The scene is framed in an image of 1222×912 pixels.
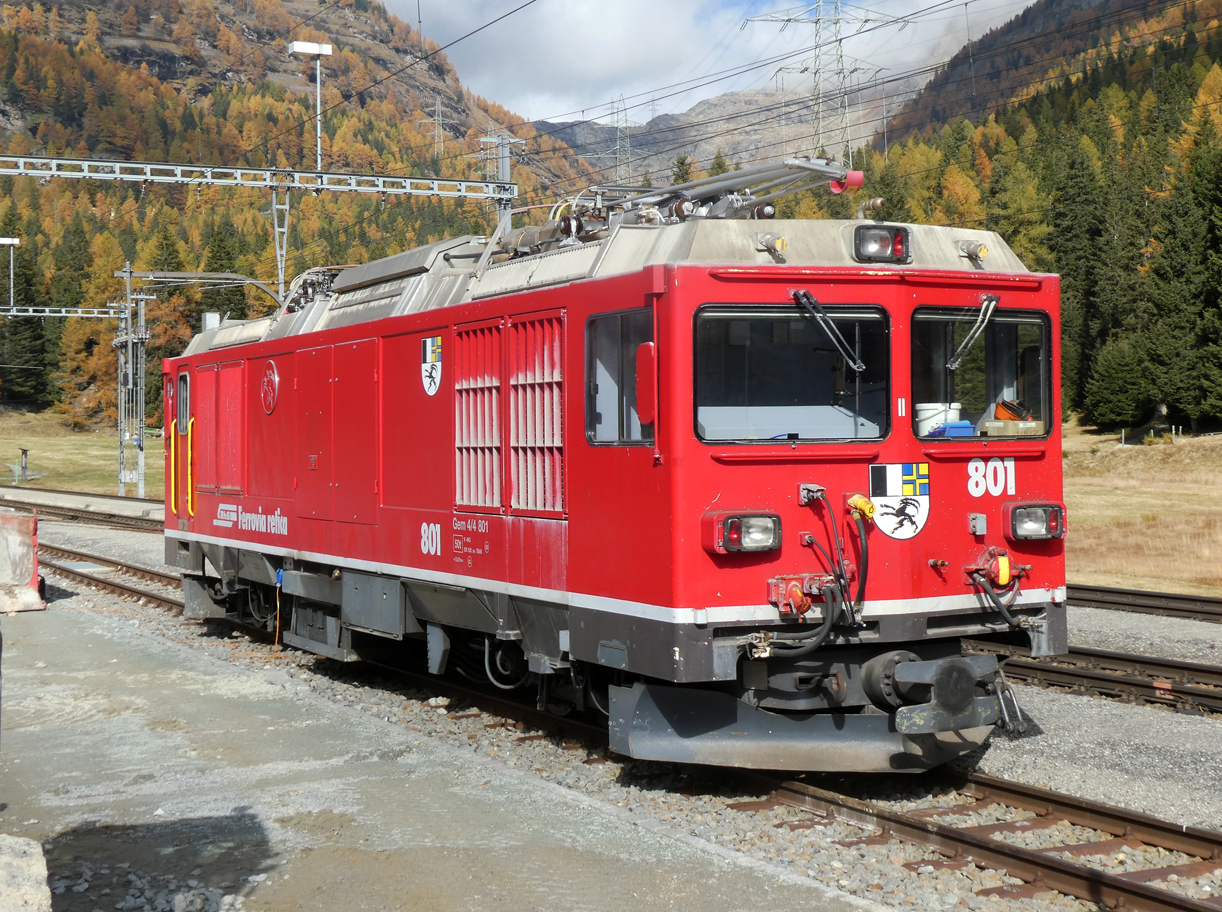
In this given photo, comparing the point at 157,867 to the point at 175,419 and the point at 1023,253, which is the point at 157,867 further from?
the point at 1023,253

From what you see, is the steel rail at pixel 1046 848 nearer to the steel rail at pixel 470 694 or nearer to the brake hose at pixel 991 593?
Answer: the brake hose at pixel 991 593

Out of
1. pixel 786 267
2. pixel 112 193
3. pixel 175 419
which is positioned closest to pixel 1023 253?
pixel 175 419

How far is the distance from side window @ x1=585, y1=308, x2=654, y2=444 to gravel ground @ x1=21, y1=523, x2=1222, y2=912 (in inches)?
83.2

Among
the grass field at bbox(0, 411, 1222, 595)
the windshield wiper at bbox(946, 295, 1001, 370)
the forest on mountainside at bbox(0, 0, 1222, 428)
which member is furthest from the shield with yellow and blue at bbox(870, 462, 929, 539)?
the forest on mountainside at bbox(0, 0, 1222, 428)

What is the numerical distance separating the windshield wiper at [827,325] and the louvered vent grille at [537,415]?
60.7 inches

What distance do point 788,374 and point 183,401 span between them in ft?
30.7

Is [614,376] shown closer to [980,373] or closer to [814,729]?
[980,373]

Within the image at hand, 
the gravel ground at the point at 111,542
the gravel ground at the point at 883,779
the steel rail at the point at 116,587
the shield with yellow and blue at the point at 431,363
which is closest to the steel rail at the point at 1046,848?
the gravel ground at the point at 883,779

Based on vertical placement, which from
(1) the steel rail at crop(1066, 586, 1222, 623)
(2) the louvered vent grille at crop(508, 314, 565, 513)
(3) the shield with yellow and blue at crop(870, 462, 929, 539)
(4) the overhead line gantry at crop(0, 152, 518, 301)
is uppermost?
(4) the overhead line gantry at crop(0, 152, 518, 301)

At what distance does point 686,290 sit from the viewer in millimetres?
6680

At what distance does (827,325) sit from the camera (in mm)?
6855

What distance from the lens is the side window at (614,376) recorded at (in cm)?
694

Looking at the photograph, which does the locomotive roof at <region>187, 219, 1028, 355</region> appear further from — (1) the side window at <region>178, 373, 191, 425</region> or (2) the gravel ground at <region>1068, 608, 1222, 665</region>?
(2) the gravel ground at <region>1068, 608, 1222, 665</region>

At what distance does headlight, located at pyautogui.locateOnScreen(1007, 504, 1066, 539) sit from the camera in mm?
7199
